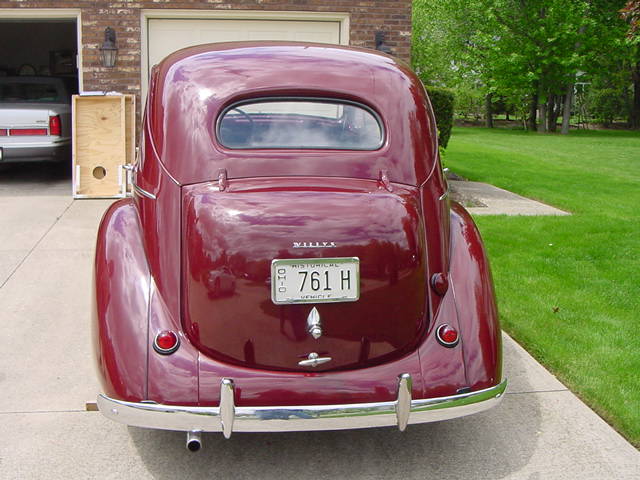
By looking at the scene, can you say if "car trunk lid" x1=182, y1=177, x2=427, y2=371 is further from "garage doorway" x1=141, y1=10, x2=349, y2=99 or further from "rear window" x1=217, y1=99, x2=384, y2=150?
"garage doorway" x1=141, y1=10, x2=349, y2=99

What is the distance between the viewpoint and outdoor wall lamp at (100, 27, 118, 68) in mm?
9953

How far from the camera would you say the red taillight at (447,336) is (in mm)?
3328

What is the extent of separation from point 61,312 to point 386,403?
3183mm

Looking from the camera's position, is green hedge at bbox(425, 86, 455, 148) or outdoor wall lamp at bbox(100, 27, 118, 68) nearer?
outdoor wall lamp at bbox(100, 27, 118, 68)

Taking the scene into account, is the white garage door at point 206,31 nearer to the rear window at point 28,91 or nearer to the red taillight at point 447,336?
the rear window at point 28,91

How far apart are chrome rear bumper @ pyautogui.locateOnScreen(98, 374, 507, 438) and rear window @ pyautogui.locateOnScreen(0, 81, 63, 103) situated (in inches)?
398

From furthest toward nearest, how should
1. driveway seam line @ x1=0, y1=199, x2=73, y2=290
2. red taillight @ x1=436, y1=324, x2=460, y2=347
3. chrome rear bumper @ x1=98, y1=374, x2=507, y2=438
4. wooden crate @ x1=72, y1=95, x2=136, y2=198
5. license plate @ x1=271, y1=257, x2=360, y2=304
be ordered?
wooden crate @ x1=72, y1=95, x2=136, y2=198 → driveway seam line @ x1=0, y1=199, x2=73, y2=290 → red taillight @ x1=436, y1=324, x2=460, y2=347 → license plate @ x1=271, y1=257, x2=360, y2=304 → chrome rear bumper @ x1=98, y1=374, x2=507, y2=438

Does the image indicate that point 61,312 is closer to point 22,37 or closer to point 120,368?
point 120,368

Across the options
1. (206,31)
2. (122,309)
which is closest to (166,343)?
(122,309)

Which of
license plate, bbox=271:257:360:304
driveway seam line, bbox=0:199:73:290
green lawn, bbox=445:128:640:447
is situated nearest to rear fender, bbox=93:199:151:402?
license plate, bbox=271:257:360:304

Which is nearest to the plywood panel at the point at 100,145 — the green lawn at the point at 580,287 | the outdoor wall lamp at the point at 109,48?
the outdoor wall lamp at the point at 109,48

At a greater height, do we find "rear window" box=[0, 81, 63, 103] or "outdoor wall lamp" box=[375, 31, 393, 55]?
"outdoor wall lamp" box=[375, 31, 393, 55]

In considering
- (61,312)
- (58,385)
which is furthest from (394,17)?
(58,385)

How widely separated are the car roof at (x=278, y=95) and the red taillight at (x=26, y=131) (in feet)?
23.3
